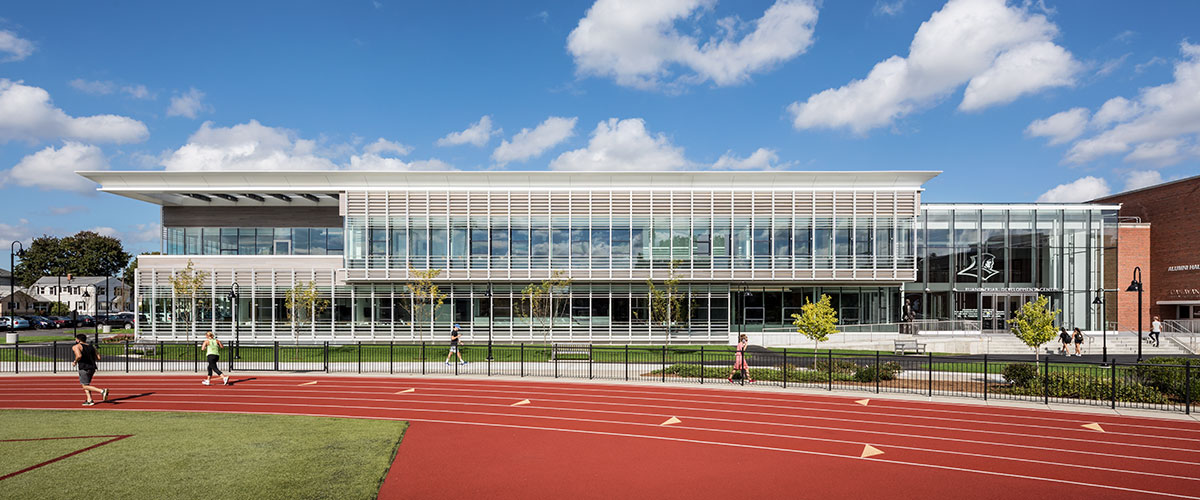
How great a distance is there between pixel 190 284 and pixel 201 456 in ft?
97.6

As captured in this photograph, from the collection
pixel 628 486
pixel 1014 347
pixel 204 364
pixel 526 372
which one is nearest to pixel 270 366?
pixel 204 364

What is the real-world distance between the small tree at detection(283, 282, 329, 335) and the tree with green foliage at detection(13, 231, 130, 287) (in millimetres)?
86592

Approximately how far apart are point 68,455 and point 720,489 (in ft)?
35.5

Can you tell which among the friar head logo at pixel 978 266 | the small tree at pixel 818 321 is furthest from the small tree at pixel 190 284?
the friar head logo at pixel 978 266

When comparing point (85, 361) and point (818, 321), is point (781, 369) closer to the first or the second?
point (818, 321)

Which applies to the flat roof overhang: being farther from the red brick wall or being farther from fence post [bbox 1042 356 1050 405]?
fence post [bbox 1042 356 1050 405]

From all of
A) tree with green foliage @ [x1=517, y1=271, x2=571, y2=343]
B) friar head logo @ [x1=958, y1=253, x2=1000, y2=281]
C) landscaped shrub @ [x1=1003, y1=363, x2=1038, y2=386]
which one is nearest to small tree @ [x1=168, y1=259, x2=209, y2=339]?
tree with green foliage @ [x1=517, y1=271, x2=571, y2=343]

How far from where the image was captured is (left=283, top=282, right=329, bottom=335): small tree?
3631 centimetres

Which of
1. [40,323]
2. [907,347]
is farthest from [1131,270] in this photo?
[40,323]

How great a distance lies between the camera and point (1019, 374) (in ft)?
62.8

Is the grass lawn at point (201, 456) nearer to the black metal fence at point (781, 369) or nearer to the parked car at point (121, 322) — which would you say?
the black metal fence at point (781, 369)

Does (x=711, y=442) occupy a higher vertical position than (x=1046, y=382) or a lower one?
lower

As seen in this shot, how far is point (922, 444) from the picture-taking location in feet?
42.0

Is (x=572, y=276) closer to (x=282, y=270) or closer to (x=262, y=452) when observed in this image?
(x=282, y=270)
